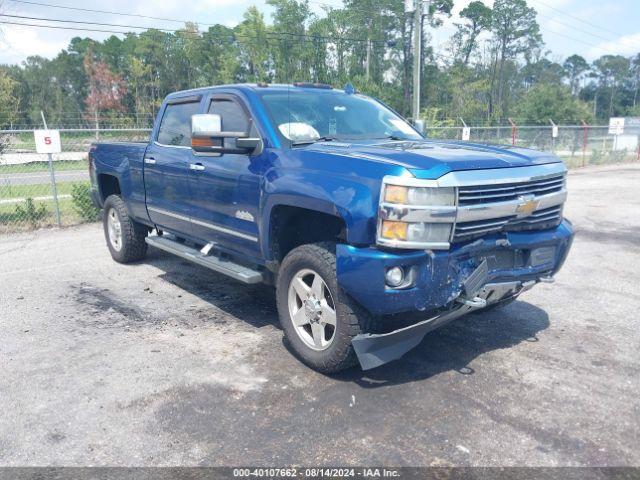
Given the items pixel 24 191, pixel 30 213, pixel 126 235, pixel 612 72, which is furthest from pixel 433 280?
pixel 612 72

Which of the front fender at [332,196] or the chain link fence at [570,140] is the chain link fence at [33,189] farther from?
the chain link fence at [570,140]

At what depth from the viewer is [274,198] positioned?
4137 millimetres

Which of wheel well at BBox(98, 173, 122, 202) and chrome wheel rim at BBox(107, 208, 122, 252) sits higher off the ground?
wheel well at BBox(98, 173, 122, 202)

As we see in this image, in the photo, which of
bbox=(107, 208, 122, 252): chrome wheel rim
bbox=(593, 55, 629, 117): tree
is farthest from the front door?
bbox=(593, 55, 629, 117): tree

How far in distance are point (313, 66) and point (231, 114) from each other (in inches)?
1194

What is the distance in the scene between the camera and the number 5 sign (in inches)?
356

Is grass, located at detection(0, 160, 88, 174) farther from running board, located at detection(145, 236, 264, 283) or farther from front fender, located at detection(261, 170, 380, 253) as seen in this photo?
front fender, located at detection(261, 170, 380, 253)

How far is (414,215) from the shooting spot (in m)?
3.30

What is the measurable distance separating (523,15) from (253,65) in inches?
1428

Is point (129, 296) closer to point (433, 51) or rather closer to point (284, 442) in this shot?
point (284, 442)

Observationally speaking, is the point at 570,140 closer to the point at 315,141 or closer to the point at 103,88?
the point at 315,141

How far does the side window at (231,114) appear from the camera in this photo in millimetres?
4762

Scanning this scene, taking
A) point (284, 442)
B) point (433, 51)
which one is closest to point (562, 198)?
point (284, 442)

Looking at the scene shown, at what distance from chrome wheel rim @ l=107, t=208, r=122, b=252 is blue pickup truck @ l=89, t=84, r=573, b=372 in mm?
1950
